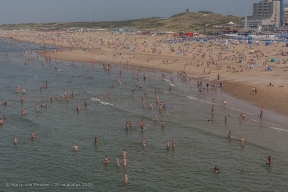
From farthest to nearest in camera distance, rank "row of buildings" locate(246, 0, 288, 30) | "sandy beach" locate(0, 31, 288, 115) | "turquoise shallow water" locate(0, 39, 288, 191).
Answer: "row of buildings" locate(246, 0, 288, 30)
"sandy beach" locate(0, 31, 288, 115)
"turquoise shallow water" locate(0, 39, 288, 191)

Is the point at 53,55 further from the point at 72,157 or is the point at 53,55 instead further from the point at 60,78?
the point at 72,157

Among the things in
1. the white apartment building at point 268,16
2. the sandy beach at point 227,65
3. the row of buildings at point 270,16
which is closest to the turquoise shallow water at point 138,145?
the sandy beach at point 227,65

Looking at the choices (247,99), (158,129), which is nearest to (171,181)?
(158,129)

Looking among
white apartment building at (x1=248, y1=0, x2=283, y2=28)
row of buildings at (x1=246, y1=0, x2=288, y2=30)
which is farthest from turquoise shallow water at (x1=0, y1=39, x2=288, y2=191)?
row of buildings at (x1=246, y1=0, x2=288, y2=30)

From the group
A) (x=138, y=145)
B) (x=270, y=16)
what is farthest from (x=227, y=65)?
(x=270, y=16)

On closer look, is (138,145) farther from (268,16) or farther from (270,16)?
(268,16)

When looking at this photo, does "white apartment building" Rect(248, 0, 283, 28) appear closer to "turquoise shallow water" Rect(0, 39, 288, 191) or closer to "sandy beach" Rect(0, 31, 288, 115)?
"sandy beach" Rect(0, 31, 288, 115)
